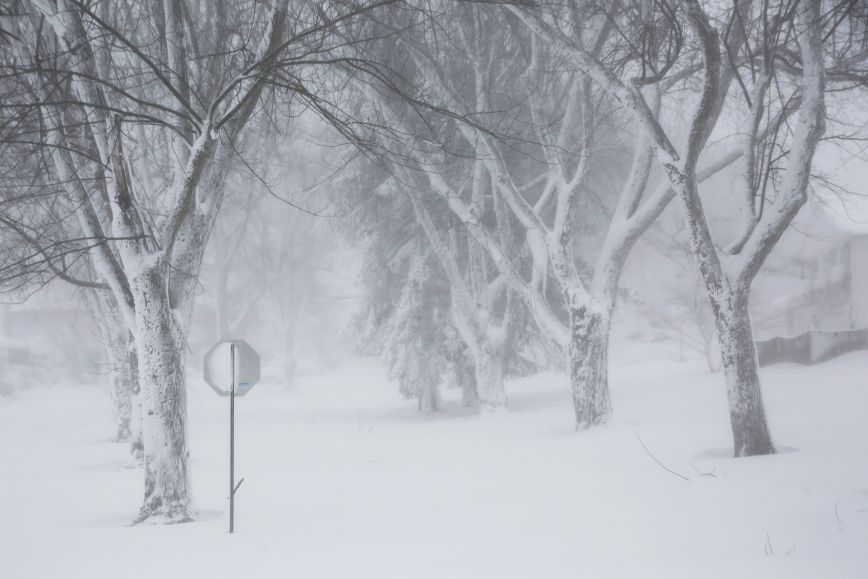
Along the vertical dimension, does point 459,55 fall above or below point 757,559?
above

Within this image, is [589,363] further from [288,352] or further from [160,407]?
[288,352]

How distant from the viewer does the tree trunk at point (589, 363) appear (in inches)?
498

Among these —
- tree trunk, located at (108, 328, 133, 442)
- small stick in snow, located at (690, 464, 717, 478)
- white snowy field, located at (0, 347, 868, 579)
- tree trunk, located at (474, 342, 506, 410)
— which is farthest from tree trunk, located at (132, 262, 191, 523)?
tree trunk, located at (108, 328, 133, 442)

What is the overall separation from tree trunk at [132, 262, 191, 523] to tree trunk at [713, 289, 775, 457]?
6.34 meters

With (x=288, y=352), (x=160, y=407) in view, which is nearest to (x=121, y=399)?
(x=160, y=407)

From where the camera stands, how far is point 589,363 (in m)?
12.8

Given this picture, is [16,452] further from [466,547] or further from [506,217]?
[466,547]

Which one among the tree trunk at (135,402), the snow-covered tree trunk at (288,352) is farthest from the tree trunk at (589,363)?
the snow-covered tree trunk at (288,352)

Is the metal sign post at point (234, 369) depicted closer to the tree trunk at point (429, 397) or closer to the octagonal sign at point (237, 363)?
the octagonal sign at point (237, 363)

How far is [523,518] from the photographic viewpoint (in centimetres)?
690

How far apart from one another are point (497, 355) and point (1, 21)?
12.0 metres

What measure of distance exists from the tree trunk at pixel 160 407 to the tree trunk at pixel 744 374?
634cm

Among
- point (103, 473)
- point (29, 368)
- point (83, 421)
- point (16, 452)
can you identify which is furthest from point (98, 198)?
point (29, 368)

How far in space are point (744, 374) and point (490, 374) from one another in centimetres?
865
